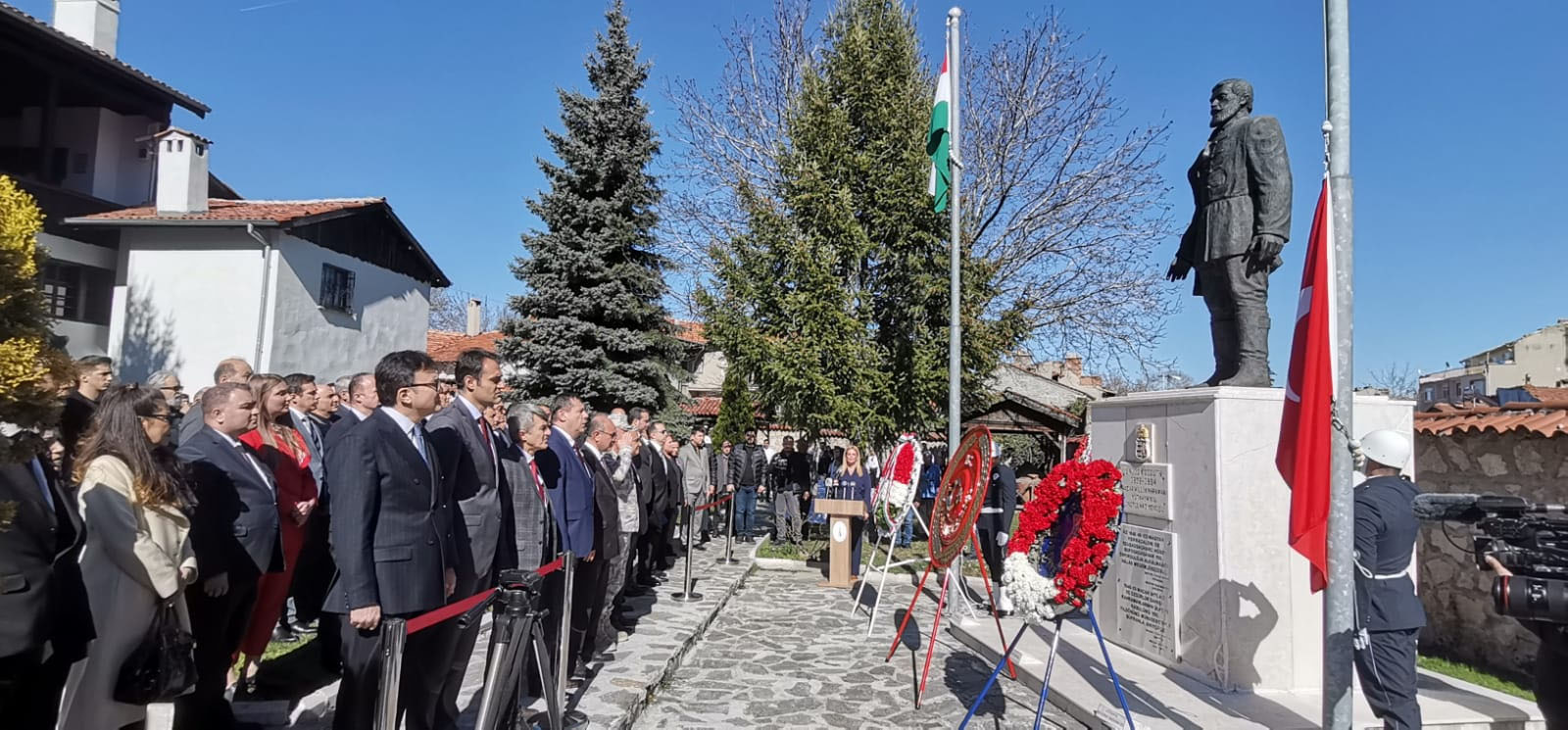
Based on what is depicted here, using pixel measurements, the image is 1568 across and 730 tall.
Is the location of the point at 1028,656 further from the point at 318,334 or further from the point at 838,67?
Result: the point at 318,334

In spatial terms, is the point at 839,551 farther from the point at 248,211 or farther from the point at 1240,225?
the point at 248,211

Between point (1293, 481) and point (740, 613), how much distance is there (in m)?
6.38

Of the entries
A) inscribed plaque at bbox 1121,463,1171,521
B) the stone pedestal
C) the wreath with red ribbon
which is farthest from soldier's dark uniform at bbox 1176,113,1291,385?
the wreath with red ribbon

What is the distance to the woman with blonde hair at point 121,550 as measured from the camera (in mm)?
3764

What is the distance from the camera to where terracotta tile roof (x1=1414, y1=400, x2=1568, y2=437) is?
7.73 metres

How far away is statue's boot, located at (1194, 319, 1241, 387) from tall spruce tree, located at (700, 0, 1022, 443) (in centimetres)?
872

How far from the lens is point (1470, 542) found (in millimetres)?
8641

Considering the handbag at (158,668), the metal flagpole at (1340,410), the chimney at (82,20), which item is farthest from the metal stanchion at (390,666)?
the chimney at (82,20)

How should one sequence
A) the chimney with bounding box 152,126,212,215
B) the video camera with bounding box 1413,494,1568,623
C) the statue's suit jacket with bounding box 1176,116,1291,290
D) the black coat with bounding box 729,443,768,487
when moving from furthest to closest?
the chimney with bounding box 152,126,212,215 → the black coat with bounding box 729,443,768,487 → the statue's suit jacket with bounding box 1176,116,1291,290 → the video camera with bounding box 1413,494,1568,623

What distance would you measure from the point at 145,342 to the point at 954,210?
63.3 ft

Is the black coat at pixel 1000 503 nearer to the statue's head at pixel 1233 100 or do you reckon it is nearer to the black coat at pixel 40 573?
the statue's head at pixel 1233 100

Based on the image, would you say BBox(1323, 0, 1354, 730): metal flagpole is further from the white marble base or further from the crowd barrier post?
the crowd barrier post

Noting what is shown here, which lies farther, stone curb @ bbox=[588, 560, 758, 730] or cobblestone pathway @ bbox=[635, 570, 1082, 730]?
cobblestone pathway @ bbox=[635, 570, 1082, 730]

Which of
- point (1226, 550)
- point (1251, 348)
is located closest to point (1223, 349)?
point (1251, 348)
